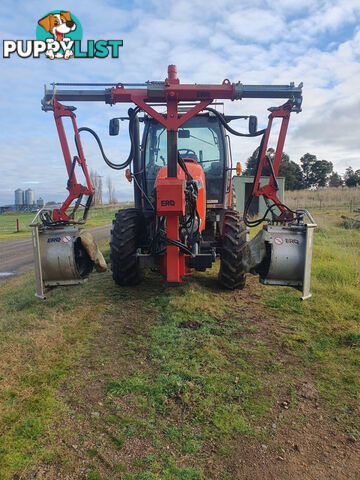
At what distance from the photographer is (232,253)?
5.24 metres

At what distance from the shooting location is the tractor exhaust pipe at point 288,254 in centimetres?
429

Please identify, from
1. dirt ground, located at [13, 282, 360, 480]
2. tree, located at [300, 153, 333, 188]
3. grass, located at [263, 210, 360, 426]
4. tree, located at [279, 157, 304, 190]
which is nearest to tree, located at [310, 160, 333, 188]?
tree, located at [300, 153, 333, 188]

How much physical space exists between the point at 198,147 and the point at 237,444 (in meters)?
4.72

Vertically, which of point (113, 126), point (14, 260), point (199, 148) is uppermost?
point (113, 126)

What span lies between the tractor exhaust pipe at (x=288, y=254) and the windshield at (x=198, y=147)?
6.09 feet

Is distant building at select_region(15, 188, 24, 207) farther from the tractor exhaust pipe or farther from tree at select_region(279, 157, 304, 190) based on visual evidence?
the tractor exhaust pipe

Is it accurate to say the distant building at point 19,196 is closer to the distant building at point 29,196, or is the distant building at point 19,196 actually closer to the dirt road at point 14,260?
the distant building at point 29,196

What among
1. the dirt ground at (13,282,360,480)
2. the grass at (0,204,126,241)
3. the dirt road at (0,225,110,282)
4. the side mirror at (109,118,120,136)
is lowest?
the grass at (0,204,126,241)

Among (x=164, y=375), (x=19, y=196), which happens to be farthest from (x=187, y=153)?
(x=19, y=196)

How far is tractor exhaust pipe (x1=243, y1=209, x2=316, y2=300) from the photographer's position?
4289mm

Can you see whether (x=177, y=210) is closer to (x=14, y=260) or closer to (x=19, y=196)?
(x=14, y=260)

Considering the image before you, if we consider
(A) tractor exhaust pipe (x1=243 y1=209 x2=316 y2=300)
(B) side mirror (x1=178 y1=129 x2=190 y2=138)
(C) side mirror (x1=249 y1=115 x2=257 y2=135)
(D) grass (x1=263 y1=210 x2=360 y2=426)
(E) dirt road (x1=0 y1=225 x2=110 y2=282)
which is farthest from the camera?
(E) dirt road (x1=0 y1=225 x2=110 y2=282)

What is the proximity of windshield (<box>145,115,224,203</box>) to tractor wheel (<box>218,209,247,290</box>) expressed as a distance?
90 centimetres

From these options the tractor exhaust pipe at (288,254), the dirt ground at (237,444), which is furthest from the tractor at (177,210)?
the dirt ground at (237,444)
